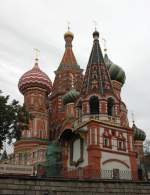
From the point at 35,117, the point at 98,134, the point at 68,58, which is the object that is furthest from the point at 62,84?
the point at 98,134

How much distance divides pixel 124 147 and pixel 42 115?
17460mm

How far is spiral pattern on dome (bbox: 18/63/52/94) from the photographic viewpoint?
45344mm

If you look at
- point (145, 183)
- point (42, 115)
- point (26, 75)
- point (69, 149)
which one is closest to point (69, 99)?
point (42, 115)

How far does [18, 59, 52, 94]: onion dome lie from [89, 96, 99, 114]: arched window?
16.8m

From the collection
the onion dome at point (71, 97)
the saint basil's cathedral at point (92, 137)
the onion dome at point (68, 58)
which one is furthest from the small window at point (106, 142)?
the onion dome at point (68, 58)

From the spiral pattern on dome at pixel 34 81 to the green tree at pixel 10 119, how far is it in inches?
937

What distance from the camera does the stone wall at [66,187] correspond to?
15.3m

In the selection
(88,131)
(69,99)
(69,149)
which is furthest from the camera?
(69,99)

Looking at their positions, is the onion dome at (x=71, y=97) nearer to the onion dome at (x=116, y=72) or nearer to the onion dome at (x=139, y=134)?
the onion dome at (x=116, y=72)

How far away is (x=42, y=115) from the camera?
43625 mm

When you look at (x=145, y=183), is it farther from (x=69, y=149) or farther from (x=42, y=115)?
(x=42, y=115)

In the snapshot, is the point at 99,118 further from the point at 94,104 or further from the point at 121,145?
the point at 121,145

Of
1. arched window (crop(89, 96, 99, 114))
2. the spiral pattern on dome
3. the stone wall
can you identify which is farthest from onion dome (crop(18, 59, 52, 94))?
the stone wall

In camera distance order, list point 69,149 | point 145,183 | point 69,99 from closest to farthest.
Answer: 1. point 145,183
2. point 69,149
3. point 69,99
